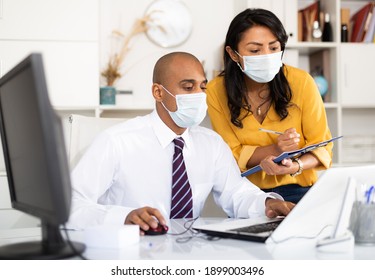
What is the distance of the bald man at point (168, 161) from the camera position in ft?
5.82

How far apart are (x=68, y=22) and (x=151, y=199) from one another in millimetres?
1734

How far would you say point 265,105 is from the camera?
2250 millimetres

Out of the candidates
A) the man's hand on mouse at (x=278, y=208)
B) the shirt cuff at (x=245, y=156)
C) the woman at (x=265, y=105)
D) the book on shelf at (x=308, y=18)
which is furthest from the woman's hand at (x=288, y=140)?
the book on shelf at (x=308, y=18)

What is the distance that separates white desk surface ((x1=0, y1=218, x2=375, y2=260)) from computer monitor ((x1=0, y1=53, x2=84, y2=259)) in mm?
105

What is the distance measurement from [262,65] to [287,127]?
0.93ft

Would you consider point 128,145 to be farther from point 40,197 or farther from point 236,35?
point 40,197

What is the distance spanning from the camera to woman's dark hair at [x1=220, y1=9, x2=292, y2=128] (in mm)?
2156

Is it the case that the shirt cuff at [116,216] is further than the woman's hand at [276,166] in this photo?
No

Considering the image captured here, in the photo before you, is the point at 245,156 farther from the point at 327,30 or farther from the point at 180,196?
the point at 327,30

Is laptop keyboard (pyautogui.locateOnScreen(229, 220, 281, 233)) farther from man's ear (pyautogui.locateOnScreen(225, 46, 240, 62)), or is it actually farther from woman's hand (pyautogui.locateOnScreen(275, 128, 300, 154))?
man's ear (pyautogui.locateOnScreen(225, 46, 240, 62))

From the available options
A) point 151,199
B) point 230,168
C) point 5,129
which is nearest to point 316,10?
point 230,168

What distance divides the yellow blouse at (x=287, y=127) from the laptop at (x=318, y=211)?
2.99ft

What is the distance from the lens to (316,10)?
→ 3.59 meters

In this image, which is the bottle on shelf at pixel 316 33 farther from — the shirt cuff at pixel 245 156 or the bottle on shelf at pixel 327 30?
the shirt cuff at pixel 245 156
